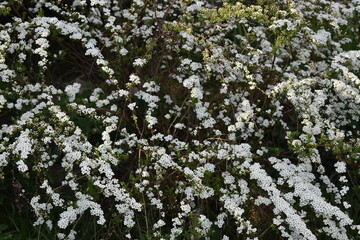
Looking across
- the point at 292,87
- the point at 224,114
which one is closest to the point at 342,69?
the point at 292,87

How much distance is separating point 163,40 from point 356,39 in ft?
9.59

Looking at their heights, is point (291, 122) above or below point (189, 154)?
below

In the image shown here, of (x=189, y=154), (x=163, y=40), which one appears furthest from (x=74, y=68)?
(x=189, y=154)

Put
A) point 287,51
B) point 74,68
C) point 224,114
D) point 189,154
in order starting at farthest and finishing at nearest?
point 74,68
point 287,51
point 224,114
point 189,154

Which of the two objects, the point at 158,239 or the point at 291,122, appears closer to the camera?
the point at 158,239

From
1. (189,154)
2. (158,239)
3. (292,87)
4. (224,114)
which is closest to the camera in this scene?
(158,239)

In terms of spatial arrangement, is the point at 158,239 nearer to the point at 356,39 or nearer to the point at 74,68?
the point at 74,68

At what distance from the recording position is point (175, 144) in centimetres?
387

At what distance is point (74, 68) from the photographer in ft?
17.4

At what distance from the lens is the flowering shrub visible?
321 cm

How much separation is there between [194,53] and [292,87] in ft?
4.25

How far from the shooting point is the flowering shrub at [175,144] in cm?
321

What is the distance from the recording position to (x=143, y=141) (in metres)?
3.44

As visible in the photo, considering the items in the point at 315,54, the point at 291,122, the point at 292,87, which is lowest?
the point at 291,122
